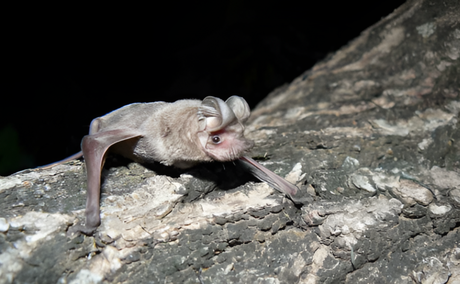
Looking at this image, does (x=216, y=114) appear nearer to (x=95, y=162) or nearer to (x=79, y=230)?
(x=95, y=162)

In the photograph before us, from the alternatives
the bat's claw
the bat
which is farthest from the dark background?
the bat's claw

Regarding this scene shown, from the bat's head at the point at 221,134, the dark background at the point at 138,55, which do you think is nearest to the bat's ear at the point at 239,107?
the bat's head at the point at 221,134

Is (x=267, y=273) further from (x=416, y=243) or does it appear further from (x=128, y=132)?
(x=128, y=132)

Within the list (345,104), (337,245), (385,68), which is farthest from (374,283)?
(385,68)

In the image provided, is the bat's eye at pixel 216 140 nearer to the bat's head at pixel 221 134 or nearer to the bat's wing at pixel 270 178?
the bat's head at pixel 221 134

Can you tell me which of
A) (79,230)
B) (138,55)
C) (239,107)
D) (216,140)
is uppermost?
(138,55)

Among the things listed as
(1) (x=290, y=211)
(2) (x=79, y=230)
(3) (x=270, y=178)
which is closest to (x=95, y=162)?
(2) (x=79, y=230)

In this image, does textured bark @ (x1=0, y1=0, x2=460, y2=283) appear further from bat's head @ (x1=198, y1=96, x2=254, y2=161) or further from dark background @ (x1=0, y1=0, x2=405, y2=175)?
dark background @ (x1=0, y1=0, x2=405, y2=175)
